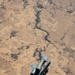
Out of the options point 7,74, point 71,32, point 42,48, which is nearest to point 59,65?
point 42,48

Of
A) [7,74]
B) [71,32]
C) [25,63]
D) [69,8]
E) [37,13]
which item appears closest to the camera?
[7,74]

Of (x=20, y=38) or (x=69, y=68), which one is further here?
(x=20, y=38)

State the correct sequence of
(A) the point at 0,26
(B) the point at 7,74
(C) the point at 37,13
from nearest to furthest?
(B) the point at 7,74 < (A) the point at 0,26 < (C) the point at 37,13

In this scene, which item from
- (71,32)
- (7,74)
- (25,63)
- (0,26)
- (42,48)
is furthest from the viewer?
(71,32)

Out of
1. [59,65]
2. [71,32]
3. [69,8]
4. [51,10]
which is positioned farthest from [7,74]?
[69,8]

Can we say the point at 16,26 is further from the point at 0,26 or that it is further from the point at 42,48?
the point at 42,48

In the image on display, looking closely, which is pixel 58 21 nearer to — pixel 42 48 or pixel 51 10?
pixel 51 10
